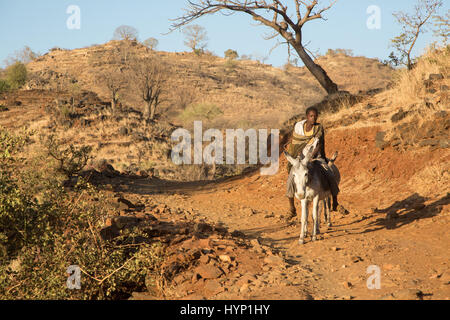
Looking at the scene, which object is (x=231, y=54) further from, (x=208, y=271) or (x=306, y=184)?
(x=208, y=271)

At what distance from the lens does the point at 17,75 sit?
48.5m

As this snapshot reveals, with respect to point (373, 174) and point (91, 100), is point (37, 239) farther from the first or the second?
point (91, 100)

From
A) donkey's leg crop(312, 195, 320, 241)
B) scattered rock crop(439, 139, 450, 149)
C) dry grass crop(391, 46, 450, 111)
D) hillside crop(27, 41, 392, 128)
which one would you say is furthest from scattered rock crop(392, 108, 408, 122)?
hillside crop(27, 41, 392, 128)

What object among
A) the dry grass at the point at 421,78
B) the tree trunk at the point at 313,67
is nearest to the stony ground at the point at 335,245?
the dry grass at the point at 421,78

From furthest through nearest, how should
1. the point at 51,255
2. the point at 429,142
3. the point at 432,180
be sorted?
the point at 429,142, the point at 432,180, the point at 51,255

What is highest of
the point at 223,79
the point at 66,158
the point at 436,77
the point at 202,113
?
the point at 223,79

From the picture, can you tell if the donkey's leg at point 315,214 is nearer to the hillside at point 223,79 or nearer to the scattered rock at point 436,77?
the scattered rock at point 436,77

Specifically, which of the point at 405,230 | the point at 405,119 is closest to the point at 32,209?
A: the point at 405,230

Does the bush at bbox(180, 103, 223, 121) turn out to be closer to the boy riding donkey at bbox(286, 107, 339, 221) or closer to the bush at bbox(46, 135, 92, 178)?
the bush at bbox(46, 135, 92, 178)

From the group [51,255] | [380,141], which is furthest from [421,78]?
[51,255]

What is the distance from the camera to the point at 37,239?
601cm

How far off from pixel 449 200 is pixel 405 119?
4701 mm

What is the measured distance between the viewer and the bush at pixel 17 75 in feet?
157

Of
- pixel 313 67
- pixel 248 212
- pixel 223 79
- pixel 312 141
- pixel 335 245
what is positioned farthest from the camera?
pixel 223 79
